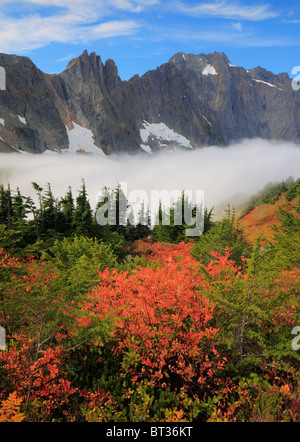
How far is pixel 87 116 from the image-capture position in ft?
611

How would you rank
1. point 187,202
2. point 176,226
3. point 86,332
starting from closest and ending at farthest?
1. point 86,332
2. point 176,226
3. point 187,202

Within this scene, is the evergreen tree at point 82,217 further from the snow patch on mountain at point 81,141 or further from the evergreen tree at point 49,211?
the snow patch on mountain at point 81,141

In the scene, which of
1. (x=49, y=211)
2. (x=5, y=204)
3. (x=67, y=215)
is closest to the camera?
(x=5, y=204)

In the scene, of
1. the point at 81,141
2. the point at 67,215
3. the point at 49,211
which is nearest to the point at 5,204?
the point at 49,211

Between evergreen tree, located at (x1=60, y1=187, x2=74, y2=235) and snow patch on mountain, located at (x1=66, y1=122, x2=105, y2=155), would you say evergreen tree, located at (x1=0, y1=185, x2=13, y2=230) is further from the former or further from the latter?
snow patch on mountain, located at (x1=66, y1=122, x2=105, y2=155)

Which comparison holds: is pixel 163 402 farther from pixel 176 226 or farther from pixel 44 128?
pixel 44 128

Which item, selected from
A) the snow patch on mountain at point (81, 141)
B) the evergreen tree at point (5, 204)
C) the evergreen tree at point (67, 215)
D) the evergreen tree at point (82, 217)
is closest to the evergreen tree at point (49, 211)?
the evergreen tree at point (67, 215)

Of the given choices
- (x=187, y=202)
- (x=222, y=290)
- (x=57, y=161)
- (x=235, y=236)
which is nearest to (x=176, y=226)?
(x=187, y=202)

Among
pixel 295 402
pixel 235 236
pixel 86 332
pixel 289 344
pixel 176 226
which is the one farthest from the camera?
pixel 176 226

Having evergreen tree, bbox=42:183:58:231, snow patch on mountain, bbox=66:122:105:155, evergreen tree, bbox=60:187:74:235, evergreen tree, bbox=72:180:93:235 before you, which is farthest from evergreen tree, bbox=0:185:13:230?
snow patch on mountain, bbox=66:122:105:155

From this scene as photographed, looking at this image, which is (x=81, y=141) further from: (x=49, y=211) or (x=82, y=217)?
(x=82, y=217)

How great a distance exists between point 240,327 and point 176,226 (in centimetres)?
2635

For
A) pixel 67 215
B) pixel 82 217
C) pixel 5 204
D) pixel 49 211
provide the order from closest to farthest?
pixel 5 204
pixel 82 217
pixel 49 211
pixel 67 215

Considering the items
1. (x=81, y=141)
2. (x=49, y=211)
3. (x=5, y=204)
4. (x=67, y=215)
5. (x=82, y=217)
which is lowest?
(x=82, y=217)
